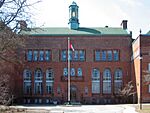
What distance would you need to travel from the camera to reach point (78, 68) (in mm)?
66062

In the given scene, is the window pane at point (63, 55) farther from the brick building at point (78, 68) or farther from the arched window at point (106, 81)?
the arched window at point (106, 81)

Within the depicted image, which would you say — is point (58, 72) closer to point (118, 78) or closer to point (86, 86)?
point (86, 86)

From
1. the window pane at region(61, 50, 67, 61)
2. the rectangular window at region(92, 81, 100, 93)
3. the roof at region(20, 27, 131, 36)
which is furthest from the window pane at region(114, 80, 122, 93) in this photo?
the window pane at region(61, 50, 67, 61)

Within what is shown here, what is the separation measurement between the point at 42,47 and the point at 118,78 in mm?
14507

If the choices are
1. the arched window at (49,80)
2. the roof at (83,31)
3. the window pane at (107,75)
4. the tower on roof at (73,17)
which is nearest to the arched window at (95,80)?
the window pane at (107,75)

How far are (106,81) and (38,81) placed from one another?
39.5 feet

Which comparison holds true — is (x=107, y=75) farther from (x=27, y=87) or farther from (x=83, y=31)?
(x=27, y=87)

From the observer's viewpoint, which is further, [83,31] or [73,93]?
[83,31]

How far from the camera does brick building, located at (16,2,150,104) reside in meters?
65.4

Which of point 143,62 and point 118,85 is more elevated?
point 143,62

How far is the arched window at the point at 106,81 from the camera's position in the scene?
65.3 meters

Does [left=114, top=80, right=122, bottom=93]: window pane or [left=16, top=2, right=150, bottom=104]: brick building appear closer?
[left=114, top=80, right=122, bottom=93]: window pane

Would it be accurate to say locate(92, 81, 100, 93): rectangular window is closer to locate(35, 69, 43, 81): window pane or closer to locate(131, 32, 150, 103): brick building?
locate(131, 32, 150, 103): brick building

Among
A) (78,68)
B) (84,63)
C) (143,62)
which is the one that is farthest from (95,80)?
(143,62)
